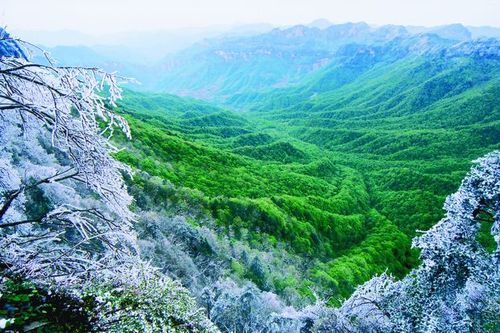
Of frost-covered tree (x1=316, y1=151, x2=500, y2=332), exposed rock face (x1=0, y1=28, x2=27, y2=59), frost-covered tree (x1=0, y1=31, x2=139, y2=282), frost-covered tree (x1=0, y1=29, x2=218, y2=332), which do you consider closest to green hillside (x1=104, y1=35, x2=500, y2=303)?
frost-covered tree (x1=316, y1=151, x2=500, y2=332)

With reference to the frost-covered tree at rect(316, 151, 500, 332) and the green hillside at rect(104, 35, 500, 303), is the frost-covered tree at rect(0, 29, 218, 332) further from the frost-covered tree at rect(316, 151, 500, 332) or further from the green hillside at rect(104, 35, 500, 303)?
the green hillside at rect(104, 35, 500, 303)

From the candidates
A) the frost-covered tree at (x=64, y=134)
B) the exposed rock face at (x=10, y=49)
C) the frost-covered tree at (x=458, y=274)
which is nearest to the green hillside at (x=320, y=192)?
the frost-covered tree at (x=458, y=274)

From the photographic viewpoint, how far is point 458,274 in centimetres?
1342

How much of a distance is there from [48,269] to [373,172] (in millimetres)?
137986

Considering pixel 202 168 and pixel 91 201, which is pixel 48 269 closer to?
pixel 91 201

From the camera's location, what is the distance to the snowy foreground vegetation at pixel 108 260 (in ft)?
20.2

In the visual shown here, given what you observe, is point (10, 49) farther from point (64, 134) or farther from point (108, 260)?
point (108, 260)

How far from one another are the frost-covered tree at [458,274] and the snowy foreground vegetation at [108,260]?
4 cm

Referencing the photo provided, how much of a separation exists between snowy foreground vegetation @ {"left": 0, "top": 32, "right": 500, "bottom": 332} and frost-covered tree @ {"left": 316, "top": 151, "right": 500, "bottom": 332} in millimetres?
40

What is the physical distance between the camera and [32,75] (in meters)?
6.18

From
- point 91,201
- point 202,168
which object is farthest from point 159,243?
point 202,168

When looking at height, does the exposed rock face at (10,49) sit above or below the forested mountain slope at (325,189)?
above

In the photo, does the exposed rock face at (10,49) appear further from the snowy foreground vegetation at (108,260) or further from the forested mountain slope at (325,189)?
the forested mountain slope at (325,189)

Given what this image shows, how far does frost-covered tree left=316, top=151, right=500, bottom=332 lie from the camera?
41.7 ft
